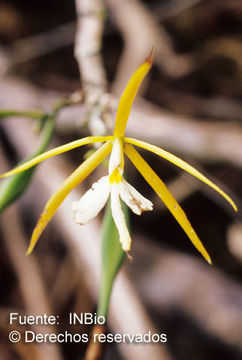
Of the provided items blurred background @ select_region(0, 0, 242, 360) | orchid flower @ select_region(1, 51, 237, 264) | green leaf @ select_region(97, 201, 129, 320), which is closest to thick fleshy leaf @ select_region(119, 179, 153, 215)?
orchid flower @ select_region(1, 51, 237, 264)

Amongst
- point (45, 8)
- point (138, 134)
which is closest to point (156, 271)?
point (138, 134)

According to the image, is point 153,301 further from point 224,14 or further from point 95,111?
point 224,14

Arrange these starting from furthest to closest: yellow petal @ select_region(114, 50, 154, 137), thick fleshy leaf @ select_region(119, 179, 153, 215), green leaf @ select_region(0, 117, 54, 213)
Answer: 1. green leaf @ select_region(0, 117, 54, 213)
2. thick fleshy leaf @ select_region(119, 179, 153, 215)
3. yellow petal @ select_region(114, 50, 154, 137)

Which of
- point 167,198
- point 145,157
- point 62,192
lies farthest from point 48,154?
point 145,157

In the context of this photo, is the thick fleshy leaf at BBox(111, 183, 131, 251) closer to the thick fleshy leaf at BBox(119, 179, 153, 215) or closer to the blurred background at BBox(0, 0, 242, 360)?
the thick fleshy leaf at BBox(119, 179, 153, 215)

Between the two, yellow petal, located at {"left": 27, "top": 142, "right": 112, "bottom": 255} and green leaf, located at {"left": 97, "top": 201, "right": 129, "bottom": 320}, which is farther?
green leaf, located at {"left": 97, "top": 201, "right": 129, "bottom": 320}

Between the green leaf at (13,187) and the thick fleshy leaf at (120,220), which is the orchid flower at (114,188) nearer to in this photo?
the thick fleshy leaf at (120,220)
